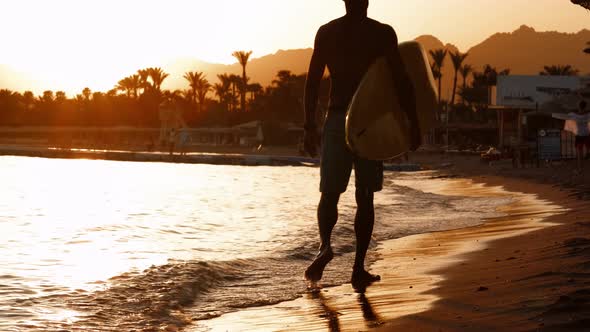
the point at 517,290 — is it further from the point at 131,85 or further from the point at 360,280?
the point at 131,85

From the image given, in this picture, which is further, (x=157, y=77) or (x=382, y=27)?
(x=157, y=77)

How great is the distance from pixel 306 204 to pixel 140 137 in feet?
277

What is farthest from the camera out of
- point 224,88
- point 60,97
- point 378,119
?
point 60,97

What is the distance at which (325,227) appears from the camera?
563 centimetres

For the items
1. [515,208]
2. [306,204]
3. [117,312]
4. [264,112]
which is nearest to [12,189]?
[306,204]

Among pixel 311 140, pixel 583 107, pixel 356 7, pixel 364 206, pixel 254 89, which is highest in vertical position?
pixel 254 89

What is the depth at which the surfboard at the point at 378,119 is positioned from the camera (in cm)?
531

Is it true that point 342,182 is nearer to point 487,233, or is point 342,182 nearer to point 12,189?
point 487,233

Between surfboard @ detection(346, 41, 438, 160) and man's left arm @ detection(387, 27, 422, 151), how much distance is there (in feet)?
0.11

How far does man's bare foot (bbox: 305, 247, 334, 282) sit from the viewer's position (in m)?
5.59

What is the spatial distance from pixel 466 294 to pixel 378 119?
1263 millimetres

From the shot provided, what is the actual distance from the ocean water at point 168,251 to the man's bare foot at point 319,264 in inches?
10.2

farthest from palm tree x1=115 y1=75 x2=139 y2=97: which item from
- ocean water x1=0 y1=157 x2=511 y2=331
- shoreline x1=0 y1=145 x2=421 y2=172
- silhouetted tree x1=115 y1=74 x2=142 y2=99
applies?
ocean water x1=0 y1=157 x2=511 y2=331

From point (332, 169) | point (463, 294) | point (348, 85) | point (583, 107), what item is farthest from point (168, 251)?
point (583, 107)
